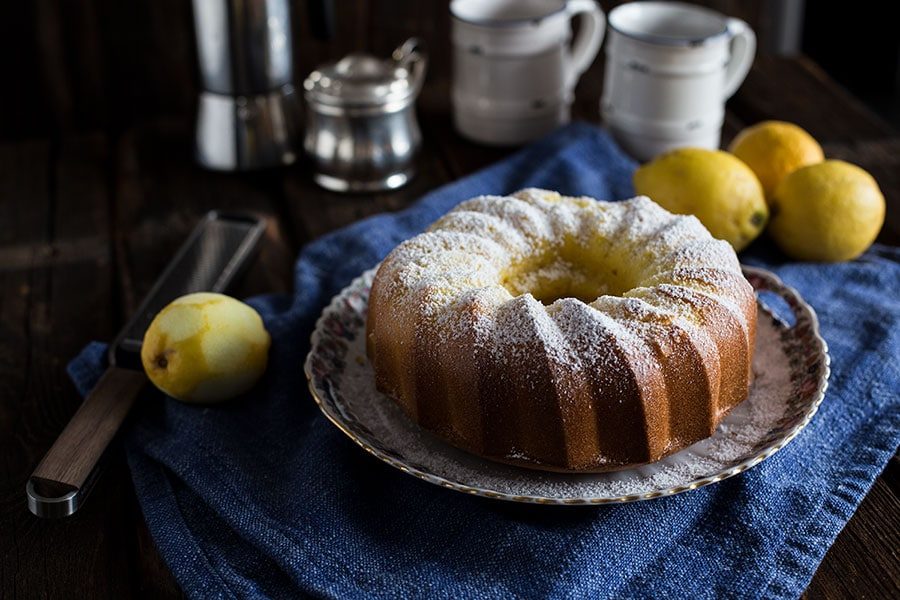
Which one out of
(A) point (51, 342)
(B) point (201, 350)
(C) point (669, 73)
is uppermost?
(C) point (669, 73)

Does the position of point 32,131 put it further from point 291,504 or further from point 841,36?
point 841,36

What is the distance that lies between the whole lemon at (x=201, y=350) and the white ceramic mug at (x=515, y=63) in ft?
2.60

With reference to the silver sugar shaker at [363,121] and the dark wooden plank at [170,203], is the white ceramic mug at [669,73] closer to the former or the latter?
the silver sugar shaker at [363,121]

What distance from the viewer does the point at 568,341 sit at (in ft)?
3.16

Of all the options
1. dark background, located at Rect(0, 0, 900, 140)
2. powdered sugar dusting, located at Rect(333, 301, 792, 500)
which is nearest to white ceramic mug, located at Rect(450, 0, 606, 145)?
dark background, located at Rect(0, 0, 900, 140)

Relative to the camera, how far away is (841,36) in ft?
10.2

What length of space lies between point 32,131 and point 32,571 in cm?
131

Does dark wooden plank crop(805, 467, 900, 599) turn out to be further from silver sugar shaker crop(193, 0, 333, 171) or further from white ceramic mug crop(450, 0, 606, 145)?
silver sugar shaker crop(193, 0, 333, 171)

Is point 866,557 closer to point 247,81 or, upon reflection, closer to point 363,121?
point 363,121

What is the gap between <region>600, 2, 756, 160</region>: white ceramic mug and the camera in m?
1.66

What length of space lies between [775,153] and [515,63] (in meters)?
0.48

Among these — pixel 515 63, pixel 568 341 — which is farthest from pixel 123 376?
pixel 515 63

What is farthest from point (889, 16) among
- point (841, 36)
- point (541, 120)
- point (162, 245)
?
point (162, 245)

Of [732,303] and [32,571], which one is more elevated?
[732,303]
